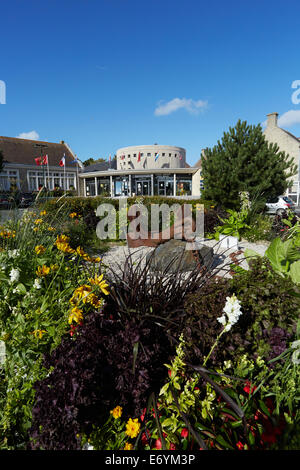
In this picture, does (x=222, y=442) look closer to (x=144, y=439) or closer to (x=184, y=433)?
(x=184, y=433)

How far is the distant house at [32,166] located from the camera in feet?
113

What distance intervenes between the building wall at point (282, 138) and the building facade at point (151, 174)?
9.31m

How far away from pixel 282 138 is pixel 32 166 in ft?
104

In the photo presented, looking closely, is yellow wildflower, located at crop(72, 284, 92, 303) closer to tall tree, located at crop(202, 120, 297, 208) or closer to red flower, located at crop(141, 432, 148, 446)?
red flower, located at crop(141, 432, 148, 446)

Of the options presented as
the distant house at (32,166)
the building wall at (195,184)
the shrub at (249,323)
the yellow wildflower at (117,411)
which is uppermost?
the distant house at (32,166)

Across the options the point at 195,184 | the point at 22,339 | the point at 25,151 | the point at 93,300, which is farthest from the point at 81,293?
the point at 25,151

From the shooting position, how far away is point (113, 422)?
132cm

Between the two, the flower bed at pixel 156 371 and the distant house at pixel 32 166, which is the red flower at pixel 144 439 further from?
the distant house at pixel 32 166

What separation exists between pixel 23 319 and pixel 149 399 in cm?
98

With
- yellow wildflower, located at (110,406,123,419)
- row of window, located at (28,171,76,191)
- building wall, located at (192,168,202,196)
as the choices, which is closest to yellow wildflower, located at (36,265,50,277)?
yellow wildflower, located at (110,406,123,419)

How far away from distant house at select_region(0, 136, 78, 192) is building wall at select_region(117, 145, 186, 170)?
25.3 ft

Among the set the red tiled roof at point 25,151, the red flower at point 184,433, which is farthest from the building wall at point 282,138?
the red flower at point 184,433

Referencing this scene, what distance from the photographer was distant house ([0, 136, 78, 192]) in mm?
34531

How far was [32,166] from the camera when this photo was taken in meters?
35.7
